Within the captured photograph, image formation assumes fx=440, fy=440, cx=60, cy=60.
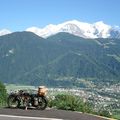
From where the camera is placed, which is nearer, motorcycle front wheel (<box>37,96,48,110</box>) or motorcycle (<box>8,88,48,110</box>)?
motorcycle front wheel (<box>37,96,48,110</box>)

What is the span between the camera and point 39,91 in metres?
25.4

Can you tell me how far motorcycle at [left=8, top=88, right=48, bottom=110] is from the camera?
24.9 m

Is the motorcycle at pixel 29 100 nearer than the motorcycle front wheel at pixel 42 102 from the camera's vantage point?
No

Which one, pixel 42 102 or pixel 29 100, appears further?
pixel 29 100

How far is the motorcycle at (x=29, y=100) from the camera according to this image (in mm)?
24859

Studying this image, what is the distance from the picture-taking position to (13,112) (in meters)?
21.5

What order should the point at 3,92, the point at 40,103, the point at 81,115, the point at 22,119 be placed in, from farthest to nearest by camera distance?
the point at 3,92 → the point at 40,103 → the point at 81,115 → the point at 22,119

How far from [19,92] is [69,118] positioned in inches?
294

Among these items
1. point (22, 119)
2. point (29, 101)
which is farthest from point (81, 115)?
point (29, 101)

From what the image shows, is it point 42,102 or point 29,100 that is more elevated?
point 29,100

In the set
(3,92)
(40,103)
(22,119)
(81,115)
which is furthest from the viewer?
(3,92)

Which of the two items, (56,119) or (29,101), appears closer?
(56,119)

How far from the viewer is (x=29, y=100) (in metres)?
25.1

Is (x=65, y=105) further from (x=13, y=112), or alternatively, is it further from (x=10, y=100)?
(x=13, y=112)
